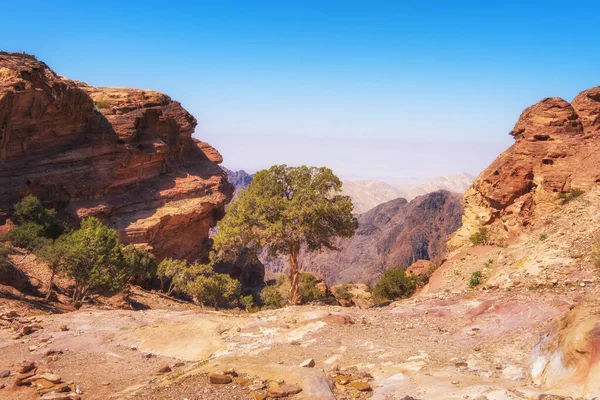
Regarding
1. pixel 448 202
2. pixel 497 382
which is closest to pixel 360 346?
pixel 497 382

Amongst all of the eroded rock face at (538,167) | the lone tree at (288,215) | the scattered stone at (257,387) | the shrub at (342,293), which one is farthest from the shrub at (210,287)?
the scattered stone at (257,387)

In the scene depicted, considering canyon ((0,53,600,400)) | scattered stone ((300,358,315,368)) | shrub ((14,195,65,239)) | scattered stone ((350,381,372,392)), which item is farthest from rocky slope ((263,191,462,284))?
scattered stone ((350,381,372,392))

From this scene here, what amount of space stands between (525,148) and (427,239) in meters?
99.9

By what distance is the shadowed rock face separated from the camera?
39.4 metres

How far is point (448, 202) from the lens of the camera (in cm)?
13338

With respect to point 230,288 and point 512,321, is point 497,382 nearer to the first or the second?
point 512,321

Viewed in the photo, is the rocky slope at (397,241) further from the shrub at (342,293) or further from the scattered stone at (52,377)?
the scattered stone at (52,377)

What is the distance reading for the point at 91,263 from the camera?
24.4 metres

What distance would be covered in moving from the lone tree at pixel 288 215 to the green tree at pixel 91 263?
291 inches

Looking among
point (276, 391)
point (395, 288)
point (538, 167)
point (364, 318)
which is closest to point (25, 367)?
point (276, 391)

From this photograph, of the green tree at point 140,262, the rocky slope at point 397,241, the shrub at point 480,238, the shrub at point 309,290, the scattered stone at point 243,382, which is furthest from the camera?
the rocky slope at point 397,241

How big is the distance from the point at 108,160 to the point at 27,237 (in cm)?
1414

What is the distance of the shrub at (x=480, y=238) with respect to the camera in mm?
28328

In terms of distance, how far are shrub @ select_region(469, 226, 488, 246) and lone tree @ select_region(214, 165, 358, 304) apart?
9.90 metres
